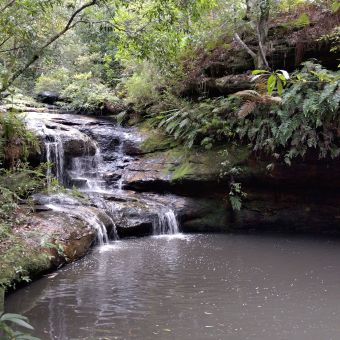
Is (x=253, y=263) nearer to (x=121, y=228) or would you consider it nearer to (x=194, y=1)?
(x=121, y=228)

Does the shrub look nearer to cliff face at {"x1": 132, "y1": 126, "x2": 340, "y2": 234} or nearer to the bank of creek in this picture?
the bank of creek

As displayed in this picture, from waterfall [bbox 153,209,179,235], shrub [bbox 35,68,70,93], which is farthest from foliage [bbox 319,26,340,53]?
shrub [bbox 35,68,70,93]

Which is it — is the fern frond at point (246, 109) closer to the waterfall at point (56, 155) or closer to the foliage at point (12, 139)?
the foliage at point (12, 139)

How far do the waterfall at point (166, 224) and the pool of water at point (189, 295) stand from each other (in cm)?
159

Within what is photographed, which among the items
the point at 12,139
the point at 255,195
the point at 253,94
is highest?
the point at 253,94

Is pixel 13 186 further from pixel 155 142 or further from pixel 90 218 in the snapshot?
pixel 155 142

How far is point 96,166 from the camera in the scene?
1206 cm

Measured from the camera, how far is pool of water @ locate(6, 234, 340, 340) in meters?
4.30

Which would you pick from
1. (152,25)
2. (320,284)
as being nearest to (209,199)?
(320,284)

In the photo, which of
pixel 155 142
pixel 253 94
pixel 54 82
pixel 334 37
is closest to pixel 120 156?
pixel 155 142

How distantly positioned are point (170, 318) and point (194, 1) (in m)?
4.15

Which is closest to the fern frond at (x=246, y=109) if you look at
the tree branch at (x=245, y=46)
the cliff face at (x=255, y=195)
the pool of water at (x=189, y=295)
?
the cliff face at (x=255, y=195)

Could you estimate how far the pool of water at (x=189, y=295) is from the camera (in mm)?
4305

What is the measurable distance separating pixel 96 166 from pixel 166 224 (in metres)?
3.44
